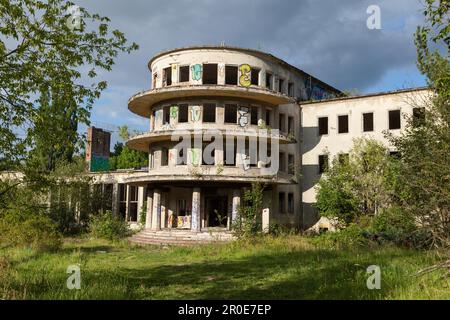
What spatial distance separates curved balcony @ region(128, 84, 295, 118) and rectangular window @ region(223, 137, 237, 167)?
3.13 metres

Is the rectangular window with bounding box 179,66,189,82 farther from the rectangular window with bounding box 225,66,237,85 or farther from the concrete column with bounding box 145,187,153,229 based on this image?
the concrete column with bounding box 145,187,153,229

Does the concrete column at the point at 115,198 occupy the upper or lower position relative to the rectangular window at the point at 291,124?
lower

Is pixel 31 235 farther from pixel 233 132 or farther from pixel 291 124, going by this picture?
pixel 291 124

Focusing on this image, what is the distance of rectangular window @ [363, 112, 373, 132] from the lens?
→ 106ft

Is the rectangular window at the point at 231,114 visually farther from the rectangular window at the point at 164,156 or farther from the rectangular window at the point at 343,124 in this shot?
the rectangular window at the point at 343,124

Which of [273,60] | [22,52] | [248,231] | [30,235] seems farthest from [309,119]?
[22,52]

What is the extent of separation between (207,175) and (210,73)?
812cm

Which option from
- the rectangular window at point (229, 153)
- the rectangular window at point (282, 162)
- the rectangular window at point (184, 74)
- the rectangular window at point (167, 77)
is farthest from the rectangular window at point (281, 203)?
the rectangular window at point (167, 77)

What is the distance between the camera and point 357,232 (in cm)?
2194

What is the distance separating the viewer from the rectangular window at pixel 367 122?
106ft

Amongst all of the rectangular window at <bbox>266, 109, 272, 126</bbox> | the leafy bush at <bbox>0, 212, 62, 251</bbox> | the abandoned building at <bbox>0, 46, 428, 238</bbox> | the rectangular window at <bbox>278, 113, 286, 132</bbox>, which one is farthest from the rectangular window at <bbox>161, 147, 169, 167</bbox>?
the leafy bush at <bbox>0, 212, 62, 251</bbox>

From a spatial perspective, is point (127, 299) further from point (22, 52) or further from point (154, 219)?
point (154, 219)

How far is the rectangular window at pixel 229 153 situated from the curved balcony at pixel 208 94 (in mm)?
3134

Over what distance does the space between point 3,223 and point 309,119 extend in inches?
942
